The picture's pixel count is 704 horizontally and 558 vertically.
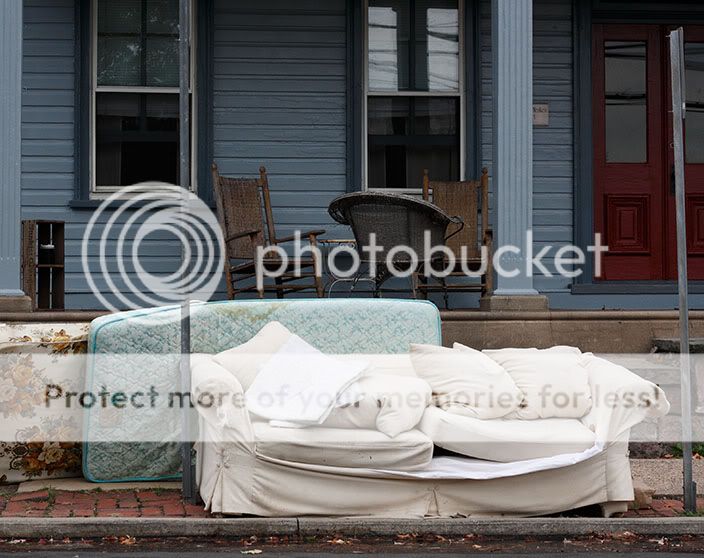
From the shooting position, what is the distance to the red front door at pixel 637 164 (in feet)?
33.6

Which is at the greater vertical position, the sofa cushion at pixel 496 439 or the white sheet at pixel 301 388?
the white sheet at pixel 301 388

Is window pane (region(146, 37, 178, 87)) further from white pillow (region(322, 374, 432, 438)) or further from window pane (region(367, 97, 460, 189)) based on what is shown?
white pillow (region(322, 374, 432, 438))

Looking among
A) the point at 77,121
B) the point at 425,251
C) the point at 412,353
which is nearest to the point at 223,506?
the point at 412,353

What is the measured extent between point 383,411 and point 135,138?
517 centimetres

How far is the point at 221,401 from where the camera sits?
5.50 m

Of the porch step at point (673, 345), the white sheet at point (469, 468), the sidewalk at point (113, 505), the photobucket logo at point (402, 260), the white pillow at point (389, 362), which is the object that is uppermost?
the photobucket logo at point (402, 260)

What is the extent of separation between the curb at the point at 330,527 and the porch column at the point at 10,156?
2.96 metres

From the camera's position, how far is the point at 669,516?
223 inches

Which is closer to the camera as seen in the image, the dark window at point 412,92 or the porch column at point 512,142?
Result: the porch column at point 512,142

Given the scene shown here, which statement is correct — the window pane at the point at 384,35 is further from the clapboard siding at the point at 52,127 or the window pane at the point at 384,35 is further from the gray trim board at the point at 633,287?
the gray trim board at the point at 633,287

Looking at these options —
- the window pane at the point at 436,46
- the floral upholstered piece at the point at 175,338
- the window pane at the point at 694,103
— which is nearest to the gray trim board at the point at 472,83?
the window pane at the point at 436,46

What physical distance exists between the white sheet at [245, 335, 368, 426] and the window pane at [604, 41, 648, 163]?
5153 millimetres

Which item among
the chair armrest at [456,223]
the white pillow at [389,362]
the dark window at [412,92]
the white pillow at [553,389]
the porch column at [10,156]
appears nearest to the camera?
the white pillow at [553,389]

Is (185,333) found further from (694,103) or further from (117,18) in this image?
(694,103)
